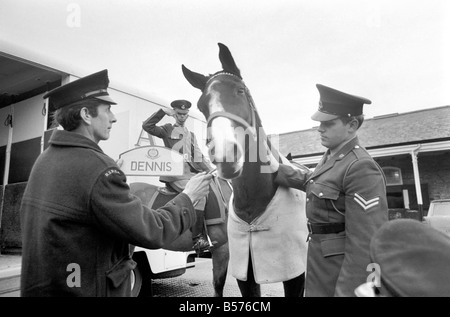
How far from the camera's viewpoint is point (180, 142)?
385cm

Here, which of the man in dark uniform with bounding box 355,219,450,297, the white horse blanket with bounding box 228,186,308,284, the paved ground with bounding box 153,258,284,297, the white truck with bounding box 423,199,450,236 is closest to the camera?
the man in dark uniform with bounding box 355,219,450,297

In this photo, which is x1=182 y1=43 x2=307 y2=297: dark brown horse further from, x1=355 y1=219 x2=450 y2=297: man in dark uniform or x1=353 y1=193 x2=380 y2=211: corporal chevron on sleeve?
x1=355 y1=219 x2=450 y2=297: man in dark uniform

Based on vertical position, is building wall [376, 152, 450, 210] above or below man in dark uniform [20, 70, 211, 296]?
above

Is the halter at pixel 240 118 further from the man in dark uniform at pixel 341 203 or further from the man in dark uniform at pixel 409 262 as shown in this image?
the man in dark uniform at pixel 409 262

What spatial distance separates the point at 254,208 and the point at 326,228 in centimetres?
64

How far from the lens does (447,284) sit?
0.86 m

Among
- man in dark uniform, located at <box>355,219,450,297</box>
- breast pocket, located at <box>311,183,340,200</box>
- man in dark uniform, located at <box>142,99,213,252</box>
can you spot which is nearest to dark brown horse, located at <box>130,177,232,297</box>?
man in dark uniform, located at <box>142,99,213,252</box>

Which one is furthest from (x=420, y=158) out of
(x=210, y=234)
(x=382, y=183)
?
(x=382, y=183)

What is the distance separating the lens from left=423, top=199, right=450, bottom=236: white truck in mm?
8734

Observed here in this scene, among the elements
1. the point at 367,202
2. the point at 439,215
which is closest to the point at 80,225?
the point at 367,202

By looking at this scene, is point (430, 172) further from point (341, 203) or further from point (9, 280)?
point (9, 280)

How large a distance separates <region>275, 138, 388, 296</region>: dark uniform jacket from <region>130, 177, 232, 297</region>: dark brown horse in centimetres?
162

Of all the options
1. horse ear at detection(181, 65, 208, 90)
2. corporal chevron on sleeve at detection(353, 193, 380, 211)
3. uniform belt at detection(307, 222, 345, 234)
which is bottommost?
uniform belt at detection(307, 222, 345, 234)

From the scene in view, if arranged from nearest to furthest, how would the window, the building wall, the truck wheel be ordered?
the truck wheel, the building wall, the window
